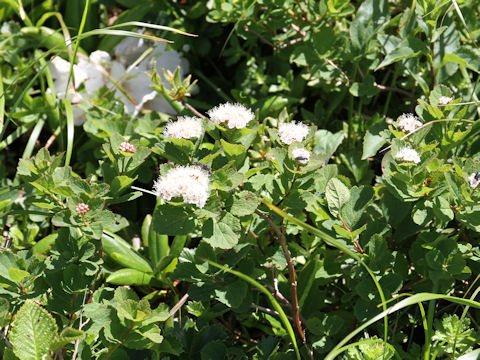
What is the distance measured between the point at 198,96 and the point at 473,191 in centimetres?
121

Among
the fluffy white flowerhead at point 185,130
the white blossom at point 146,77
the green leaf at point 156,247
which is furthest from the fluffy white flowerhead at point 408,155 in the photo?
the white blossom at point 146,77

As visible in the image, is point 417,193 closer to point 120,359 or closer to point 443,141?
point 443,141

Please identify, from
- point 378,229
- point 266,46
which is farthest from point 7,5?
point 378,229

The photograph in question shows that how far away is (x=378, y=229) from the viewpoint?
1.37 m

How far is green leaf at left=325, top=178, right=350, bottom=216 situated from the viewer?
1.36 meters

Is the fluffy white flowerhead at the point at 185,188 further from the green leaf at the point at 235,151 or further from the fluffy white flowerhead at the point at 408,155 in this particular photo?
the fluffy white flowerhead at the point at 408,155

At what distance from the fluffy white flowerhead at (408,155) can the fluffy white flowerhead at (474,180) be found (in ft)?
0.38

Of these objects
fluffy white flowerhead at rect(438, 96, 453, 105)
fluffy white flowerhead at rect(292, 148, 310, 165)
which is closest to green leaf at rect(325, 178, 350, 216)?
fluffy white flowerhead at rect(292, 148, 310, 165)

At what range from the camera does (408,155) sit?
4.27 feet

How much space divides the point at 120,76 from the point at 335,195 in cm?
112

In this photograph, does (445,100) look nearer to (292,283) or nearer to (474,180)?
(474,180)

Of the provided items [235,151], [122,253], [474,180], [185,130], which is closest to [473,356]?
[474,180]

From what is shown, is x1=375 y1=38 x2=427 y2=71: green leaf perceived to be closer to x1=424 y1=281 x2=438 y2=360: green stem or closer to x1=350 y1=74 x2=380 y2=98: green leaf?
x1=350 y1=74 x2=380 y2=98: green leaf

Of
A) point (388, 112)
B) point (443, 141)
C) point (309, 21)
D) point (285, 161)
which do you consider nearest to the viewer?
point (285, 161)
